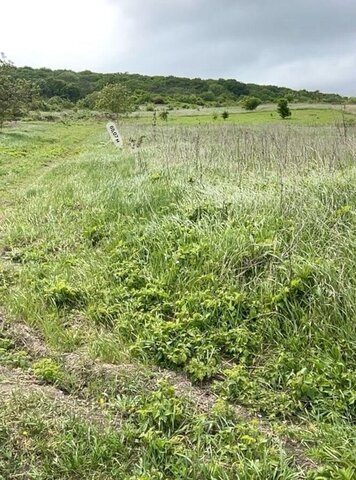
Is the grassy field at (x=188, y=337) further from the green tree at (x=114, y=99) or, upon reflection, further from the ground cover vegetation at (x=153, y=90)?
the ground cover vegetation at (x=153, y=90)

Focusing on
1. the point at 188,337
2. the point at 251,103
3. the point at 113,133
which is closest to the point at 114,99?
the point at 251,103

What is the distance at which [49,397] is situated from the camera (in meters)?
2.58

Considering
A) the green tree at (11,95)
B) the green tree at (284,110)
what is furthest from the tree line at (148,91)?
the green tree at (11,95)

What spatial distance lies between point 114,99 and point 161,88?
55.6 metres

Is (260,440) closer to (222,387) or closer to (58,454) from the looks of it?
(222,387)

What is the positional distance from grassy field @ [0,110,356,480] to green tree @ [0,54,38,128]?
83.4 ft

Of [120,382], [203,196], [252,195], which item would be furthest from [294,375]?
[203,196]

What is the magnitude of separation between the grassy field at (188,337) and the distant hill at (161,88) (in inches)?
2658

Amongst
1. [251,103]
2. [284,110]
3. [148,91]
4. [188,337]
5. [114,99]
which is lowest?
[188,337]

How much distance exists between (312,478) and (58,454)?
4.07ft

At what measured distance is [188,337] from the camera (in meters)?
3.19

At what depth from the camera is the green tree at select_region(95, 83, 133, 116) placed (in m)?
43.6

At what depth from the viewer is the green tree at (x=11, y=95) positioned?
2794cm

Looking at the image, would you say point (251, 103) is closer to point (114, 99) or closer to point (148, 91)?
point (114, 99)
